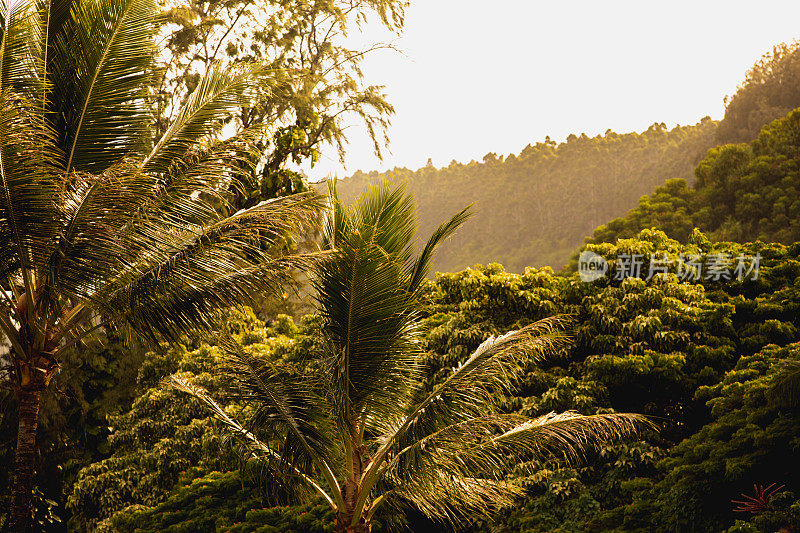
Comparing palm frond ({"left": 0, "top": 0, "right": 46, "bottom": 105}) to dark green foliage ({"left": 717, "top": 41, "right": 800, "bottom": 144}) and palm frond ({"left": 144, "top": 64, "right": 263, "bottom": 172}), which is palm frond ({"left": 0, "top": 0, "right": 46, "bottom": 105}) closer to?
palm frond ({"left": 144, "top": 64, "right": 263, "bottom": 172})

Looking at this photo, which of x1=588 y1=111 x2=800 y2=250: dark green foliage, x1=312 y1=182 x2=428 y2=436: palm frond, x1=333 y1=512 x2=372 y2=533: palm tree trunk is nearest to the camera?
x1=312 y1=182 x2=428 y2=436: palm frond

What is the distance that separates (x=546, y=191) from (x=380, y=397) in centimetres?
5178

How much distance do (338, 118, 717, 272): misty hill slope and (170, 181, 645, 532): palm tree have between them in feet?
138

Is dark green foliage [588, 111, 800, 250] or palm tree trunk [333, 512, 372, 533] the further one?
dark green foliage [588, 111, 800, 250]

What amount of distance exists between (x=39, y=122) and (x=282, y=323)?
420 inches

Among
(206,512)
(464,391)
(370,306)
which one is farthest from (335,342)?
(206,512)

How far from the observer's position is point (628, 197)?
52375 mm

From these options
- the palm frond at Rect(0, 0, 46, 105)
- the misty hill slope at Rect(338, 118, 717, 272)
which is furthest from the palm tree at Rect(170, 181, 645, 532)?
the misty hill slope at Rect(338, 118, 717, 272)

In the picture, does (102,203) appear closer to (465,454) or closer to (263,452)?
(263,452)

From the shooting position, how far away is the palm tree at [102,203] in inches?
212

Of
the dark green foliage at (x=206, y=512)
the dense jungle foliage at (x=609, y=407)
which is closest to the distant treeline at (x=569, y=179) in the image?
the dense jungle foliage at (x=609, y=407)

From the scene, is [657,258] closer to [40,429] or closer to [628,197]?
[40,429]

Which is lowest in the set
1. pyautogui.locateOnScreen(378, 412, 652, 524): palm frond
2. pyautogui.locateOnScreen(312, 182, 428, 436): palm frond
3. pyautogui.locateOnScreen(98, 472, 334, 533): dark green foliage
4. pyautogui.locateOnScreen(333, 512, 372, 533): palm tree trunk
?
pyautogui.locateOnScreen(98, 472, 334, 533): dark green foliage

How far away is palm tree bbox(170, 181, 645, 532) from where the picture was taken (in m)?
6.33
